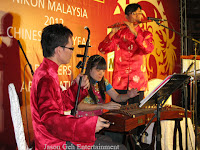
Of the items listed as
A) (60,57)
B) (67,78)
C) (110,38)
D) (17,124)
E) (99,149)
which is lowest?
(99,149)

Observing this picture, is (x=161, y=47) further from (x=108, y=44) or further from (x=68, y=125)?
(x=68, y=125)

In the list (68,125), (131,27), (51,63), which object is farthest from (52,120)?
(131,27)

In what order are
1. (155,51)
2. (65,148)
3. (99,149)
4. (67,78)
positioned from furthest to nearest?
(155,51), (67,78), (99,149), (65,148)

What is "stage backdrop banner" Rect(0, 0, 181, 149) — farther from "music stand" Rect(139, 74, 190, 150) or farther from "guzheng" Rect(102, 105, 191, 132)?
"music stand" Rect(139, 74, 190, 150)

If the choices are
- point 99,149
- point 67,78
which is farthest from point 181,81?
point 67,78

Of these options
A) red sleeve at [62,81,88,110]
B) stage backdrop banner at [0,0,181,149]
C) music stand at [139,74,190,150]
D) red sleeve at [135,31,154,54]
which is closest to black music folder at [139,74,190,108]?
music stand at [139,74,190,150]

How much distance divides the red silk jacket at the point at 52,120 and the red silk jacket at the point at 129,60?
1547mm

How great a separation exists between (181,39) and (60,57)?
202 inches

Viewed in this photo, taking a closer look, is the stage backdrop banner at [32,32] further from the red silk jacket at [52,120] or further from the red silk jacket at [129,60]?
the red silk jacket at [52,120]

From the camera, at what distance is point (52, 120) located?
1.26 metres

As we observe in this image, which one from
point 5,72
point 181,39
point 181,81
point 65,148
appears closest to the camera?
point 65,148

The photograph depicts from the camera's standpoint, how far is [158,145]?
6.86ft

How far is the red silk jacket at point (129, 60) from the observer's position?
297 cm

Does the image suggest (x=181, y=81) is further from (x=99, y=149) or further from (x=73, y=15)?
(x=73, y=15)
